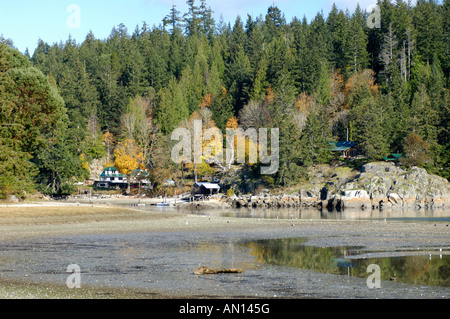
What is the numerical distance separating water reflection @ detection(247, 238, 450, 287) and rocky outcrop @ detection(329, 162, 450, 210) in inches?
1848

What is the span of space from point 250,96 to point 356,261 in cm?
8849

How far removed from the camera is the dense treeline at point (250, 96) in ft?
267

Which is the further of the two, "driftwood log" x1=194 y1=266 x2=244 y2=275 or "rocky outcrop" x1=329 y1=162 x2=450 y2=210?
"rocky outcrop" x1=329 y1=162 x2=450 y2=210

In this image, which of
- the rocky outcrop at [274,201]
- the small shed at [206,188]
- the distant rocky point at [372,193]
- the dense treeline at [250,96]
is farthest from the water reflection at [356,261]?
the small shed at [206,188]

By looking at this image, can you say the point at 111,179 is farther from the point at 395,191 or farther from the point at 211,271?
the point at 211,271

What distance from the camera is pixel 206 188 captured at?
93000 millimetres

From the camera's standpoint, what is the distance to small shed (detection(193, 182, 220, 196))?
301 ft

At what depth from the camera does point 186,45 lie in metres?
149

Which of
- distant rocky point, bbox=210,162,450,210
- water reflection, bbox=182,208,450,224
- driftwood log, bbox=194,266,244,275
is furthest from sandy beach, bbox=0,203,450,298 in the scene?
distant rocky point, bbox=210,162,450,210

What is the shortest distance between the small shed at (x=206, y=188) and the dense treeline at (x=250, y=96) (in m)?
8.01

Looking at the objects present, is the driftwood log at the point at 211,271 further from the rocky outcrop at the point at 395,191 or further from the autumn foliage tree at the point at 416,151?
the autumn foliage tree at the point at 416,151

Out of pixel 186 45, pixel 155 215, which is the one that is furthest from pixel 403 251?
pixel 186 45

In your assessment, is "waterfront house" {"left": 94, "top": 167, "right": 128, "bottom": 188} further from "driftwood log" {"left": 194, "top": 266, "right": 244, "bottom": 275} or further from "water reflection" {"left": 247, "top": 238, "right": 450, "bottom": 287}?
"driftwood log" {"left": 194, "top": 266, "right": 244, "bottom": 275}

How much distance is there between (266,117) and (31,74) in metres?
53.8
